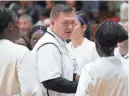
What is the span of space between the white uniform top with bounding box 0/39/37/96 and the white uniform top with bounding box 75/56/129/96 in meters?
0.49

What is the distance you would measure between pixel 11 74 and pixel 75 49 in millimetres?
1679

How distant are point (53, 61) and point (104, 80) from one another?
59 centimetres

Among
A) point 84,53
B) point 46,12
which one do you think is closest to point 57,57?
point 84,53

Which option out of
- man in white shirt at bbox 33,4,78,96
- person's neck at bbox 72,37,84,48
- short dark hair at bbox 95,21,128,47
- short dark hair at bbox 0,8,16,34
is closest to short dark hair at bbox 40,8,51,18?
person's neck at bbox 72,37,84,48

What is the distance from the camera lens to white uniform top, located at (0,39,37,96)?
3.58m

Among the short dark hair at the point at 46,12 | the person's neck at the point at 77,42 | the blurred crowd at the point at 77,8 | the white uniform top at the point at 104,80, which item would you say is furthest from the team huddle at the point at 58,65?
the blurred crowd at the point at 77,8

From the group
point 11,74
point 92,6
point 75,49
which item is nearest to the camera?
point 11,74

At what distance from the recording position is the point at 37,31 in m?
5.28

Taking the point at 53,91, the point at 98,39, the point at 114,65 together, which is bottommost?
the point at 53,91

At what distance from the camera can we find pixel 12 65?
3.61 meters

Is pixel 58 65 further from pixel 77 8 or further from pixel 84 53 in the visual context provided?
pixel 77 8

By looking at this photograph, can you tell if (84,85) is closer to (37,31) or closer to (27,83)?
(27,83)

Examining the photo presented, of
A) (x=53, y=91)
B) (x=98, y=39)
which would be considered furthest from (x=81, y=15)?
(x=98, y=39)

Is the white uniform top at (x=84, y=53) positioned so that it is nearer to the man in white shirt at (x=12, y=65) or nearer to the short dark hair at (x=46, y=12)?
the man in white shirt at (x=12, y=65)
